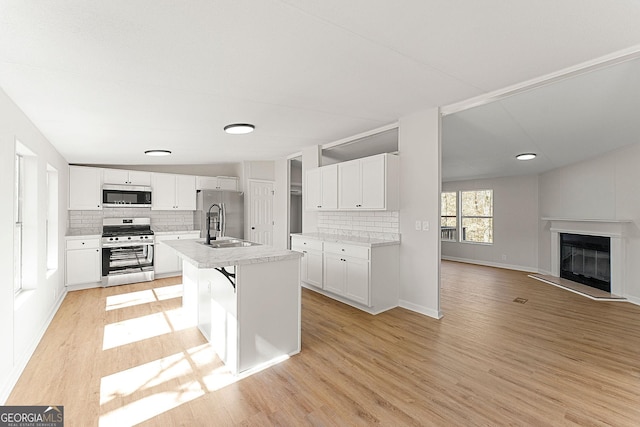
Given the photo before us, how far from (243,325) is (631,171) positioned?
5.92 meters

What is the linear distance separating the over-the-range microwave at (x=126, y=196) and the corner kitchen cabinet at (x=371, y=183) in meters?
3.87

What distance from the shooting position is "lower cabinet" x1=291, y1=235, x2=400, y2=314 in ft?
12.1

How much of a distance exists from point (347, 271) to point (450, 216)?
5.22 m

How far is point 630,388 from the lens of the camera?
2154mm

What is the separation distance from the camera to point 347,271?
13.1 ft

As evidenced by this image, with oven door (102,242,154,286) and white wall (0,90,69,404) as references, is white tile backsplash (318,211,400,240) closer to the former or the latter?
oven door (102,242,154,286)

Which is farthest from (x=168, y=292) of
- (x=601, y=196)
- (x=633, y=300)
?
(x=601, y=196)

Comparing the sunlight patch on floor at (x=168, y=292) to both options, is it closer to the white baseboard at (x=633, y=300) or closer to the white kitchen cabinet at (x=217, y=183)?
the white kitchen cabinet at (x=217, y=183)

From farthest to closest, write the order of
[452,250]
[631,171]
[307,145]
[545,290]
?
[452,250]
[307,145]
[545,290]
[631,171]

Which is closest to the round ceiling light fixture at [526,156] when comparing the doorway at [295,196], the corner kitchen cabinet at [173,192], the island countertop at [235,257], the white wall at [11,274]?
the doorway at [295,196]

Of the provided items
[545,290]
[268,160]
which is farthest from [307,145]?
[545,290]

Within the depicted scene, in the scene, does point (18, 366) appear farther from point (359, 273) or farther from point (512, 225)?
point (512, 225)

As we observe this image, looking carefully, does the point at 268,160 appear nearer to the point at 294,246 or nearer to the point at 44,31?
the point at 294,246

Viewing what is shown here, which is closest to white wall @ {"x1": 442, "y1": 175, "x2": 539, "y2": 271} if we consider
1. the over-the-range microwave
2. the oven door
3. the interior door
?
the interior door
